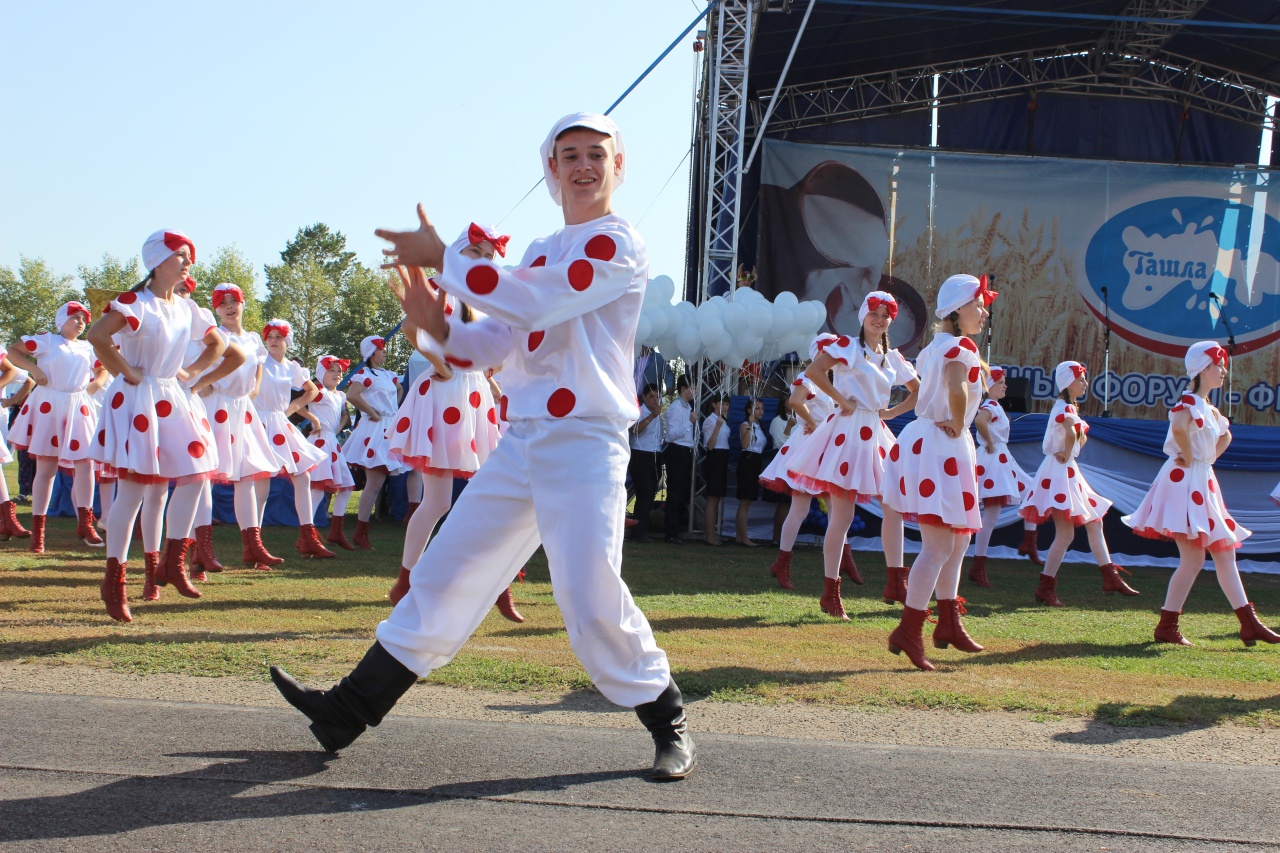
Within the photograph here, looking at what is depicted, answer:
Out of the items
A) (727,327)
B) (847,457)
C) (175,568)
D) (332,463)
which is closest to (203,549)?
(175,568)

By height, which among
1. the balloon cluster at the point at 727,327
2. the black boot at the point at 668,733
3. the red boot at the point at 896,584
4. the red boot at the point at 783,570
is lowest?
the red boot at the point at 783,570

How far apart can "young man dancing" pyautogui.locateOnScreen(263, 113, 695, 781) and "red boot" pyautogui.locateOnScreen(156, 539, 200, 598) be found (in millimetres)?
3607

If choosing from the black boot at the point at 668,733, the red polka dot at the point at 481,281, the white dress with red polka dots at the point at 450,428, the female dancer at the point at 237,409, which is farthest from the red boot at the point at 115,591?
the red polka dot at the point at 481,281

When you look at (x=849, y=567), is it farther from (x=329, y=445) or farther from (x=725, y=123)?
(x=725, y=123)

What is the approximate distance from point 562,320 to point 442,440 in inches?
143

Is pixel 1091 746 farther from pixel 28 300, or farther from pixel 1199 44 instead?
pixel 28 300

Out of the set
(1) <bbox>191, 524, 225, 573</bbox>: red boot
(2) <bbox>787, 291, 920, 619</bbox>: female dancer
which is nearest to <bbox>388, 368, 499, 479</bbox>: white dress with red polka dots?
(1) <bbox>191, 524, 225, 573</bbox>: red boot

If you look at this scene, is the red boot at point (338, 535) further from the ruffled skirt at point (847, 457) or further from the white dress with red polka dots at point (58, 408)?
the ruffled skirt at point (847, 457)

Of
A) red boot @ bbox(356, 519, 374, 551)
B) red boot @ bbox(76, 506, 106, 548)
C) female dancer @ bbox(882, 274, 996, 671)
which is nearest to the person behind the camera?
female dancer @ bbox(882, 274, 996, 671)

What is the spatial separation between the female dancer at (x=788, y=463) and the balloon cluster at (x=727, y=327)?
309 cm

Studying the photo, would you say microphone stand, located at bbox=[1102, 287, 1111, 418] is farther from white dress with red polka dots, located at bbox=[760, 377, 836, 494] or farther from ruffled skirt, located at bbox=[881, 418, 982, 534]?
ruffled skirt, located at bbox=[881, 418, 982, 534]

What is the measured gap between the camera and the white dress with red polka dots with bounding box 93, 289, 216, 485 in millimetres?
5645

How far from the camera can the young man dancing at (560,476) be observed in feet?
10.4

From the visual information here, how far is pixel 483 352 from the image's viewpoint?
3.31 m
